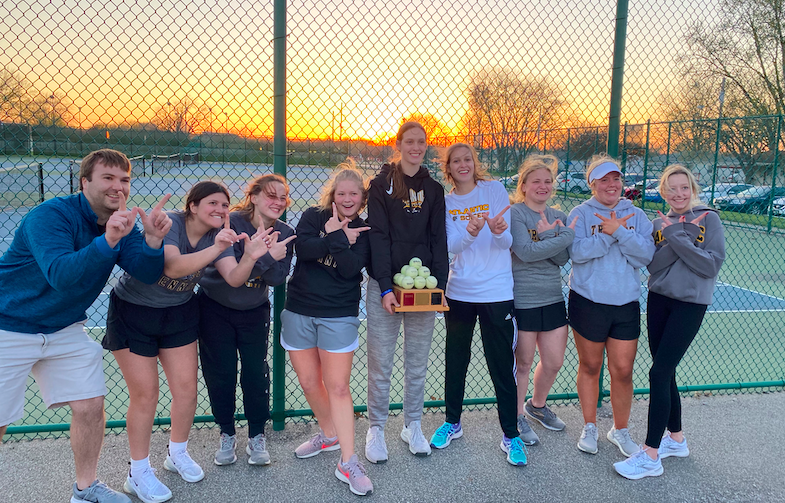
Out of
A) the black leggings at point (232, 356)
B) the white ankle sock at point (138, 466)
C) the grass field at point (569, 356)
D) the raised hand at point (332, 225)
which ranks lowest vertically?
the grass field at point (569, 356)

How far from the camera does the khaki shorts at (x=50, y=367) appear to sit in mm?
2463

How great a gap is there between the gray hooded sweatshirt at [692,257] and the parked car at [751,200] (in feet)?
43.4

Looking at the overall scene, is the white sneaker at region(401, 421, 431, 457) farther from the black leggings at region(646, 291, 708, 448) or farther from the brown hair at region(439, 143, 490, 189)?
the brown hair at region(439, 143, 490, 189)

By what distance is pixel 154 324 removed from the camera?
2.83m

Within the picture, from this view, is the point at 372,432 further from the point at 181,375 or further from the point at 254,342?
the point at 181,375

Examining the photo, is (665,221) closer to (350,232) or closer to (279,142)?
(350,232)

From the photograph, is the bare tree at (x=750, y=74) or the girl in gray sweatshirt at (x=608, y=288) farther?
the bare tree at (x=750, y=74)

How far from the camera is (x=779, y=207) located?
13992mm

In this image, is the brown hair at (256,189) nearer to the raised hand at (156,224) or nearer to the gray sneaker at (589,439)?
the raised hand at (156,224)

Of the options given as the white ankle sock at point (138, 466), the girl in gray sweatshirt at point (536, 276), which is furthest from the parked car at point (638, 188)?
the white ankle sock at point (138, 466)

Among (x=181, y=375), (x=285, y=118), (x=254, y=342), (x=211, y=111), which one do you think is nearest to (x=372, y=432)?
(x=254, y=342)

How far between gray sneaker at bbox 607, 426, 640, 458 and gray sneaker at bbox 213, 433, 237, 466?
8.36ft

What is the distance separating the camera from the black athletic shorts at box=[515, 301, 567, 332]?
3467 mm

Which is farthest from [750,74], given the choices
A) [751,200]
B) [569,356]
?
[569,356]
